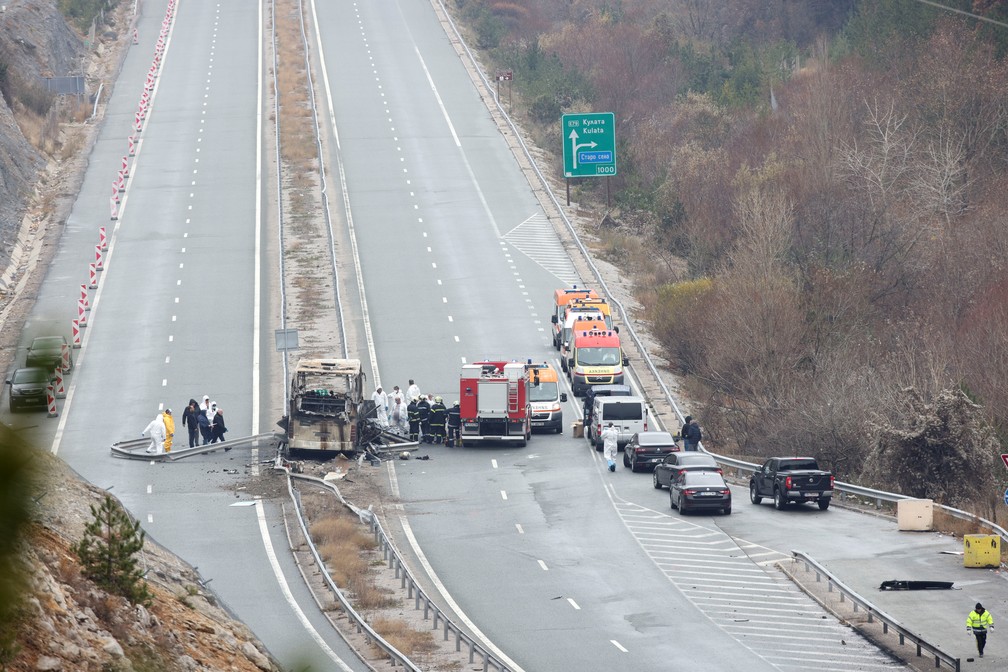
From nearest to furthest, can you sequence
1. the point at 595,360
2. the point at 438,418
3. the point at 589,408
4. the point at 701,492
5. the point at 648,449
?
the point at 701,492 < the point at 648,449 < the point at 438,418 < the point at 589,408 < the point at 595,360

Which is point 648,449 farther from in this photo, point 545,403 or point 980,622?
point 980,622

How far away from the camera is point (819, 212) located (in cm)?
6925

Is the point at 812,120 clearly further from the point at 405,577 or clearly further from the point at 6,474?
the point at 6,474

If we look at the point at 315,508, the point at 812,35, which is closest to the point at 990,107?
the point at 812,35

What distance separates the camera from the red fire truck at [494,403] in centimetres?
4141

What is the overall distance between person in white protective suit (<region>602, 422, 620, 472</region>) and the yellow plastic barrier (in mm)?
12468

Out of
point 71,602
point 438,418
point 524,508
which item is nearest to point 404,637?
point 524,508

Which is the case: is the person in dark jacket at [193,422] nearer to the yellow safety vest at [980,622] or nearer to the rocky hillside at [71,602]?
the rocky hillside at [71,602]

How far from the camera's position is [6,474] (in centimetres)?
385

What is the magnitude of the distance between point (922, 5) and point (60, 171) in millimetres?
49092

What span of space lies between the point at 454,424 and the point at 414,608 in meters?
15.6

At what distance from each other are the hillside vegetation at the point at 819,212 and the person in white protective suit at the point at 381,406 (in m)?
11.3

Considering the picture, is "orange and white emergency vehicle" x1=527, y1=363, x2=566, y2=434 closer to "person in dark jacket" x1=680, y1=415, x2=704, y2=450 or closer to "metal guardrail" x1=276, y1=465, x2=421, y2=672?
"person in dark jacket" x1=680, y1=415, x2=704, y2=450

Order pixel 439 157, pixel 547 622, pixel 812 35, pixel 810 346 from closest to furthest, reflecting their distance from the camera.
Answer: pixel 547 622 < pixel 810 346 < pixel 439 157 < pixel 812 35
